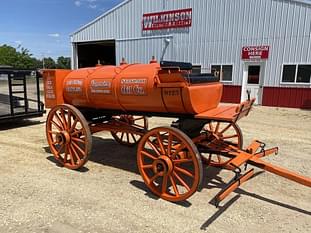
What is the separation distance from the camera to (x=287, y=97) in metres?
12.9

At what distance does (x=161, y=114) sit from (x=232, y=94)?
1072 cm

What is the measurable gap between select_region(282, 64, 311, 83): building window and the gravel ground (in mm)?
7651

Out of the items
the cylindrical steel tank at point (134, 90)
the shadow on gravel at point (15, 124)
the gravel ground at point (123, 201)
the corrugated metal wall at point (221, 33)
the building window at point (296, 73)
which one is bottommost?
the gravel ground at point (123, 201)

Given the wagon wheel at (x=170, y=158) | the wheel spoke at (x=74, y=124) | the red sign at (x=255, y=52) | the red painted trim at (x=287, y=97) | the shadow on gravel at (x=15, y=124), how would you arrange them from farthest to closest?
the red sign at (x=255, y=52) → the red painted trim at (x=287, y=97) → the shadow on gravel at (x=15, y=124) → the wheel spoke at (x=74, y=124) → the wagon wheel at (x=170, y=158)

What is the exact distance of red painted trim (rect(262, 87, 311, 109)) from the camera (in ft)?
40.9

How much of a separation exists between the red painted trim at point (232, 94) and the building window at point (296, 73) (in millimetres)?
2136

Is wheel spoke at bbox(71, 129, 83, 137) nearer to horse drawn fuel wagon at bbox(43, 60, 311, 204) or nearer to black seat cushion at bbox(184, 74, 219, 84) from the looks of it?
horse drawn fuel wagon at bbox(43, 60, 311, 204)

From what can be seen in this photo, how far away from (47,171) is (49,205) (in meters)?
1.30

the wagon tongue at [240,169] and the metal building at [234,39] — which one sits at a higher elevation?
the metal building at [234,39]

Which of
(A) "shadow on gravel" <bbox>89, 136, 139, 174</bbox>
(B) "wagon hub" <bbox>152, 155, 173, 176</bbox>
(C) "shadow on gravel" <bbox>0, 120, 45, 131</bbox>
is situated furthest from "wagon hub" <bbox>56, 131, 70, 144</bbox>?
(C) "shadow on gravel" <bbox>0, 120, 45, 131</bbox>

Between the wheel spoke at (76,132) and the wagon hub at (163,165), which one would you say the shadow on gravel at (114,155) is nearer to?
the wheel spoke at (76,132)

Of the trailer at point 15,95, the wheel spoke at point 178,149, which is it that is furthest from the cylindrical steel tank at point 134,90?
the trailer at point 15,95

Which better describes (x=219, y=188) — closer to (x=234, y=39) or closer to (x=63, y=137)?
(x=63, y=137)

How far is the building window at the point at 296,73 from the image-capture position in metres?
12.2
